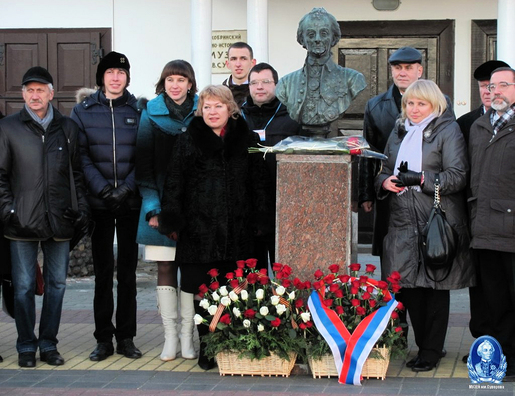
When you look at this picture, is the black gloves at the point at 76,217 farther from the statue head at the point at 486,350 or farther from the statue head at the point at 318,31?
the statue head at the point at 486,350

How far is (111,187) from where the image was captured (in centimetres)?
650

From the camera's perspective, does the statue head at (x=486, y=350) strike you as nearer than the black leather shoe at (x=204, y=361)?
Yes

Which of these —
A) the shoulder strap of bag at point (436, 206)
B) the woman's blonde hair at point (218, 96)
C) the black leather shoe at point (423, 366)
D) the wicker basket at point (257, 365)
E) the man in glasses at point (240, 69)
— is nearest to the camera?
the shoulder strap of bag at point (436, 206)

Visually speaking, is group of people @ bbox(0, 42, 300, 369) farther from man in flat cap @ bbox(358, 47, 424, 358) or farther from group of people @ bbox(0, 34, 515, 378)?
man in flat cap @ bbox(358, 47, 424, 358)

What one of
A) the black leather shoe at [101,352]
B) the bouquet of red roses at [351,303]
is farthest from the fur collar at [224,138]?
the black leather shoe at [101,352]

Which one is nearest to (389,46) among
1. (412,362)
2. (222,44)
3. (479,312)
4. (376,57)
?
(376,57)

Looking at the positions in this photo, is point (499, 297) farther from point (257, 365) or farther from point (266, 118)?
point (266, 118)

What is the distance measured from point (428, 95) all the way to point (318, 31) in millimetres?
845

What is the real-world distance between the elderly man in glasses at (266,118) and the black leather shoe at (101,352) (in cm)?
120

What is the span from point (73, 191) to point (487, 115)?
2.74m

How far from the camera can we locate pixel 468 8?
10836 millimetres

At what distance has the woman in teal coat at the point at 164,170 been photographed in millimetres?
6488

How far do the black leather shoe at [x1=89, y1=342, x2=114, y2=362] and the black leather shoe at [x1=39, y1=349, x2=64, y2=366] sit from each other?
0.71ft

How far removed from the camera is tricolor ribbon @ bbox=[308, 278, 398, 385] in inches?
232
